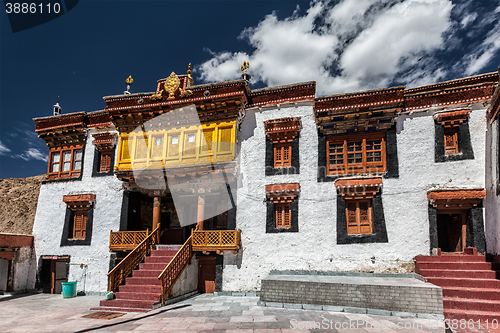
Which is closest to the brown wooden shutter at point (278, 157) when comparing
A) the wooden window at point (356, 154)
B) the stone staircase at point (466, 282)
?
the wooden window at point (356, 154)

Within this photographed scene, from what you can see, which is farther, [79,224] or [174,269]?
[79,224]

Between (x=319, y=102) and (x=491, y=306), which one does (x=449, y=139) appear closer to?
(x=319, y=102)

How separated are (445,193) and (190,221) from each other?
41.1ft

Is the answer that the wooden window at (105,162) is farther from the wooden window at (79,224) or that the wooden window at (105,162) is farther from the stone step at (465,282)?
the stone step at (465,282)

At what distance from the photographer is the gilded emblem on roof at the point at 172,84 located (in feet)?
52.5

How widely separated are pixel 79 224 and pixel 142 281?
7400mm

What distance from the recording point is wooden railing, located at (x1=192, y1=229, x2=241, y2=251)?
45.9 feet

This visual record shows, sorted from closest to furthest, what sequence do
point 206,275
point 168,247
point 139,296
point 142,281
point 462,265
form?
point 462,265 < point 139,296 < point 142,281 < point 206,275 < point 168,247

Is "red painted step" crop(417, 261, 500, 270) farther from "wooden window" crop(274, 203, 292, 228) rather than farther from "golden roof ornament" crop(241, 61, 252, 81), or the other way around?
"golden roof ornament" crop(241, 61, 252, 81)

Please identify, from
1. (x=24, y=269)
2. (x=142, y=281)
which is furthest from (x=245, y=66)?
(x=24, y=269)

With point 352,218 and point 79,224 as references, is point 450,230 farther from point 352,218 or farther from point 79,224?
point 79,224

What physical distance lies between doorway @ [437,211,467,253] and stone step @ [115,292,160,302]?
→ 38.4ft

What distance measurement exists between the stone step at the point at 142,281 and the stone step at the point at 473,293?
1023 centimetres

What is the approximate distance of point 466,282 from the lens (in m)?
10.2
